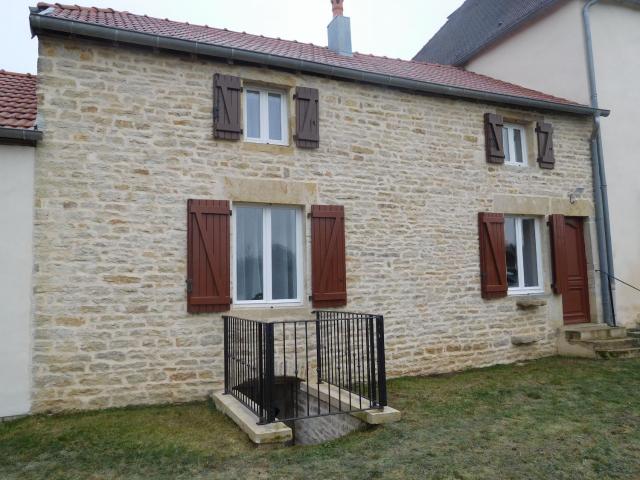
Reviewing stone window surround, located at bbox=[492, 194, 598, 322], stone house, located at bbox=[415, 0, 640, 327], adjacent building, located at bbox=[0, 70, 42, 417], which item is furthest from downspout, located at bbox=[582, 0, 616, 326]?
adjacent building, located at bbox=[0, 70, 42, 417]

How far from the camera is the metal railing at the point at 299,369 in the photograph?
485cm

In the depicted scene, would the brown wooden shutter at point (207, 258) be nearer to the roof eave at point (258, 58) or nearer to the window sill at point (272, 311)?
the window sill at point (272, 311)

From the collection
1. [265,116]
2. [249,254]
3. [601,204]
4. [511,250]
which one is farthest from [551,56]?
[249,254]

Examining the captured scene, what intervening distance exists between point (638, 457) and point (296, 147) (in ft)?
16.5

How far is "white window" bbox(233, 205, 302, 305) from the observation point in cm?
662

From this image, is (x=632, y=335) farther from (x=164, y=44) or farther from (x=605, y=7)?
(x=164, y=44)

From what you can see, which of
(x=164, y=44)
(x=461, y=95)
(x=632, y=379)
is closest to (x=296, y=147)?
(x=164, y=44)

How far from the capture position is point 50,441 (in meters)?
4.72

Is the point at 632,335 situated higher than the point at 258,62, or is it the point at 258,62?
the point at 258,62

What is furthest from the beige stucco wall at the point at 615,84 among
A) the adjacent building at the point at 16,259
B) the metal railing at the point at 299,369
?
the adjacent building at the point at 16,259

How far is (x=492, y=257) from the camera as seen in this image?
8109 millimetres

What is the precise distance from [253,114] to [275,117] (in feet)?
1.05

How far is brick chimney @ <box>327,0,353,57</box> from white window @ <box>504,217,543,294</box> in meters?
4.05

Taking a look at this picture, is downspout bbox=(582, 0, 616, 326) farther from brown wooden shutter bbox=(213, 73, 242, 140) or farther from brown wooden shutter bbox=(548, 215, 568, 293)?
brown wooden shutter bbox=(213, 73, 242, 140)
